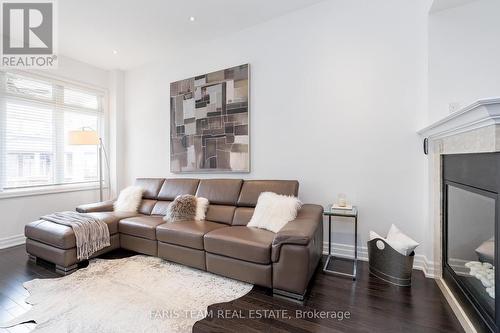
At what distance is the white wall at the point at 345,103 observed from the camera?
2484mm

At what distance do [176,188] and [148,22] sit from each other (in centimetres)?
227

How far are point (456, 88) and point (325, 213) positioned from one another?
1.68 meters

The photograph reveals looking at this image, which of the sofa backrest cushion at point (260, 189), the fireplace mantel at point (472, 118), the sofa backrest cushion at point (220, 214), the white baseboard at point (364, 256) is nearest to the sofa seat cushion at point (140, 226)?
the sofa backrest cushion at point (220, 214)

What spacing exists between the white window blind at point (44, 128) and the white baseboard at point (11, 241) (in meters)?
0.70

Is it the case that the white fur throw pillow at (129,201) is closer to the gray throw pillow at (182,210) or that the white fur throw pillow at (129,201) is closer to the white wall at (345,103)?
the gray throw pillow at (182,210)

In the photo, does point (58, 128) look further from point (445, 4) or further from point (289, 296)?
point (445, 4)

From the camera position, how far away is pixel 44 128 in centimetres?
381

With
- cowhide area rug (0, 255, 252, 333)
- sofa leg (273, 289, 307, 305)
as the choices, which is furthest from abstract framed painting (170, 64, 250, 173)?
sofa leg (273, 289, 307, 305)

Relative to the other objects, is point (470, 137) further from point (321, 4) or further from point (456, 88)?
point (321, 4)

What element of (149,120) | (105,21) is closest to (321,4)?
(105,21)

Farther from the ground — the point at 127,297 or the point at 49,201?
the point at 49,201

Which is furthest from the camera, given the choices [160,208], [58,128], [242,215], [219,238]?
[58,128]

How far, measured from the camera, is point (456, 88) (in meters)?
2.22

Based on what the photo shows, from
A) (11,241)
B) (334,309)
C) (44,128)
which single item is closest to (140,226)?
(11,241)
